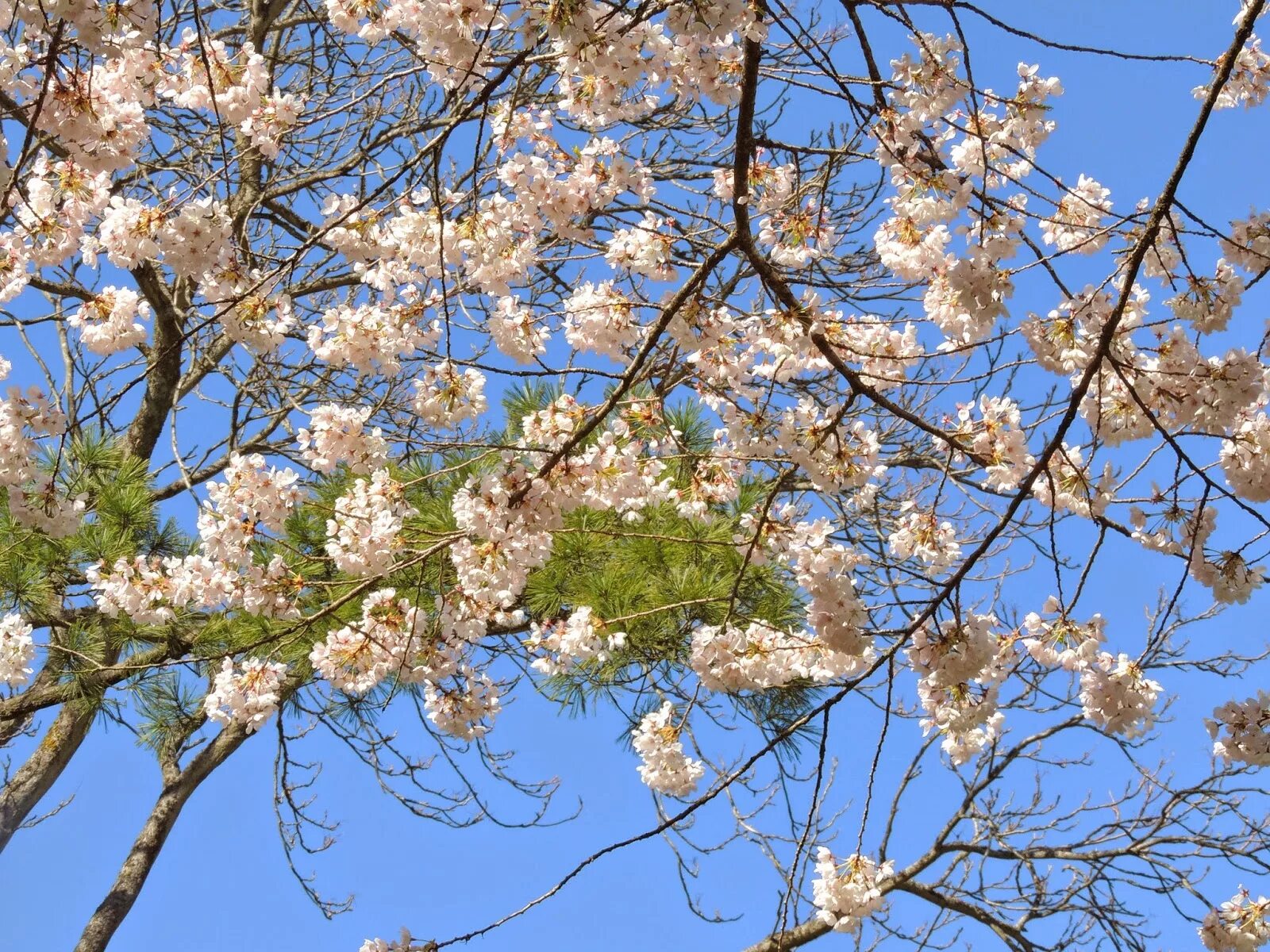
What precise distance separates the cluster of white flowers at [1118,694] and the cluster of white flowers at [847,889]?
1.63 ft

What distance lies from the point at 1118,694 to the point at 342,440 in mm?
1584

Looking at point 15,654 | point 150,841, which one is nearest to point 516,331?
point 15,654

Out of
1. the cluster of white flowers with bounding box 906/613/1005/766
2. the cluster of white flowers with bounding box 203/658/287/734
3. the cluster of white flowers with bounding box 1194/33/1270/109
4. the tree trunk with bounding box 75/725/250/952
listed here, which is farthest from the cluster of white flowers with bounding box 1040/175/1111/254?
the tree trunk with bounding box 75/725/250/952

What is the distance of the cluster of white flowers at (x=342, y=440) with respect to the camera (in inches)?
93.1

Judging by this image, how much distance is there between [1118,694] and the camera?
7.00ft

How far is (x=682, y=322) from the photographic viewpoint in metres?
2.01

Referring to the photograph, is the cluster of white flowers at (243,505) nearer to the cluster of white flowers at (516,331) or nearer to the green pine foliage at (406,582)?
the cluster of white flowers at (516,331)

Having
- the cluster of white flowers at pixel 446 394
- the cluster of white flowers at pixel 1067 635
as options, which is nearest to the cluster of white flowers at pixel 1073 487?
the cluster of white flowers at pixel 1067 635

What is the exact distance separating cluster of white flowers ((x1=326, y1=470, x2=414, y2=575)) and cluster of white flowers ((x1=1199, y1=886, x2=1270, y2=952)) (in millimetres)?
1845

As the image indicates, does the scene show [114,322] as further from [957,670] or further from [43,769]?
[43,769]

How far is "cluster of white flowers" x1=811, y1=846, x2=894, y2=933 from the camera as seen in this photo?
2.22 metres

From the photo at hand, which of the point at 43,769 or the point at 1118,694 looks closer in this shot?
the point at 1118,694

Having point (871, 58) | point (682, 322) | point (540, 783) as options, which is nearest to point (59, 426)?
point (682, 322)

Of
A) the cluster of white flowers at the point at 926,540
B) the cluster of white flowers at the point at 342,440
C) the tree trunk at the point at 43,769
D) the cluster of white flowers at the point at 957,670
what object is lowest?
the cluster of white flowers at the point at 957,670
